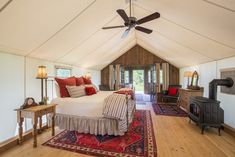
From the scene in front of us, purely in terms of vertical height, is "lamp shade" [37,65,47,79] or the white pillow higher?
"lamp shade" [37,65,47,79]

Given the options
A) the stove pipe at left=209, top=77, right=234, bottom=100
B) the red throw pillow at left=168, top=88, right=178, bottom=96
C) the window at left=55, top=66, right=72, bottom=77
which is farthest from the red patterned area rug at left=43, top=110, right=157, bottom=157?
the red throw pillow at left=168, top=88, right=178, bottom=96

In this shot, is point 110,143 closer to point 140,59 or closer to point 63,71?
point 63,71

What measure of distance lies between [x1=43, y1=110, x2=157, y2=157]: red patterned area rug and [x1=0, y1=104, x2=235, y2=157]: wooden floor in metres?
0.15

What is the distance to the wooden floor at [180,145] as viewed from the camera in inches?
92.8

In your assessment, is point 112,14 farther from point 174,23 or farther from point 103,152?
point 103,152

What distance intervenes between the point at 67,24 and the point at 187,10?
94.1 inches

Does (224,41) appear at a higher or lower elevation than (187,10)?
lower

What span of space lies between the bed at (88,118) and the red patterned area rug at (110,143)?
0.45 ft

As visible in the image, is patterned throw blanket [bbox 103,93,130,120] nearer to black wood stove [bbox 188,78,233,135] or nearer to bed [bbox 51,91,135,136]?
bed [bbox 51,91,135,136]

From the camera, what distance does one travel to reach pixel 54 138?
117 inches

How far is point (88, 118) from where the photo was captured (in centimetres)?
Result: 305

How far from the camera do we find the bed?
9.55 feet

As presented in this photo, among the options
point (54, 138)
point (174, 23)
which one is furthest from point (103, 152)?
point (174, 23)

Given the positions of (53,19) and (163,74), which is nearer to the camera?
(53,19)
